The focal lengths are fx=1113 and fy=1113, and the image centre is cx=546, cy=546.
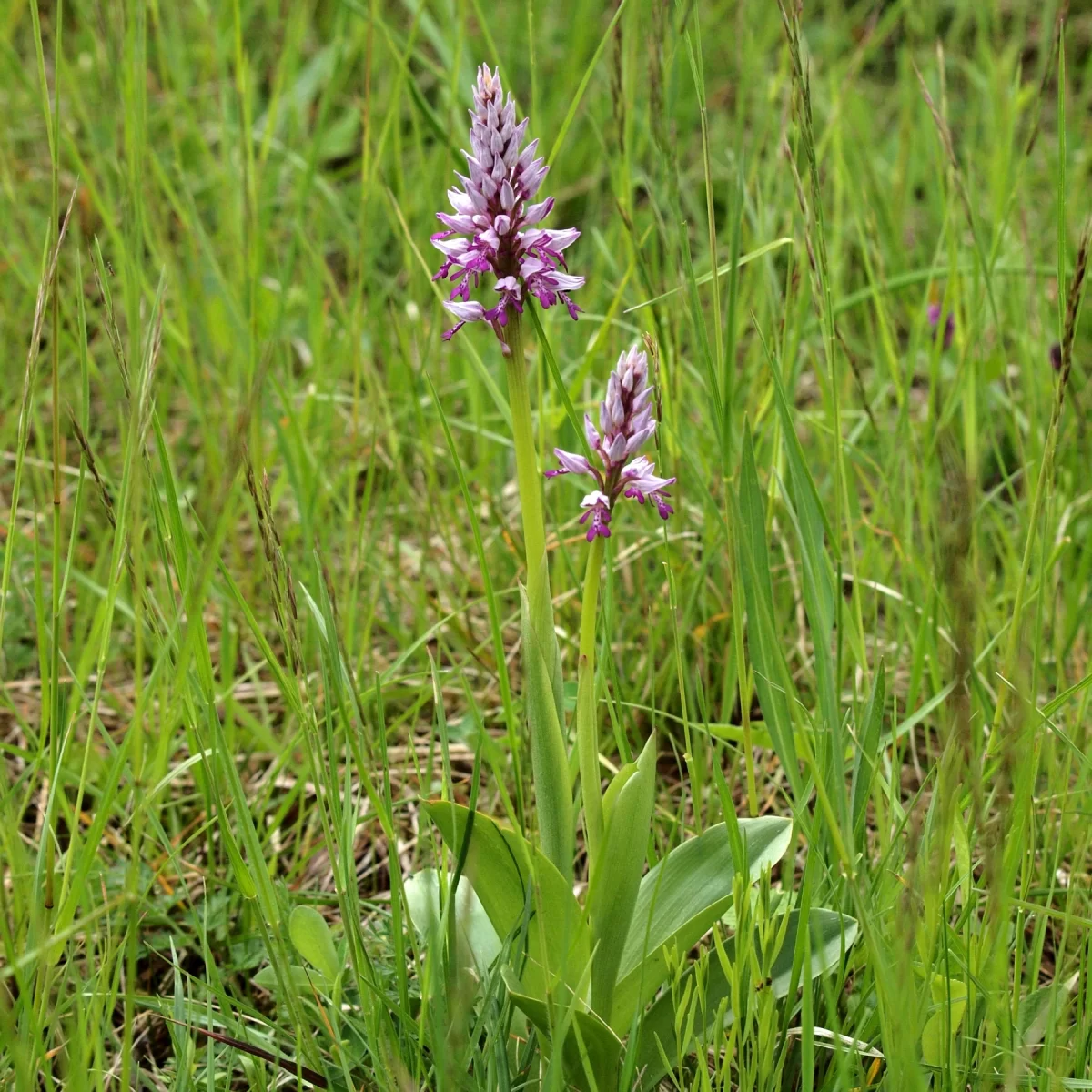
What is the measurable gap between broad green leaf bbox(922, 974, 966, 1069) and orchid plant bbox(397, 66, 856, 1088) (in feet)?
0.39

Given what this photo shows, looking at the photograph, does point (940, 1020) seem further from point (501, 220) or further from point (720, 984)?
point (501, 220)

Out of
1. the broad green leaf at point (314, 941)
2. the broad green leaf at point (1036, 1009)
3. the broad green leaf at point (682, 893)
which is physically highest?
the broad green leaf at point (682, 893)

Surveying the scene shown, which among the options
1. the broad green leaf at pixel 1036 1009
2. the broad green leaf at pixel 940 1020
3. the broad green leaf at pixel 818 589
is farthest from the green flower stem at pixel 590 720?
the broad green leaf at pixel 1036 1009

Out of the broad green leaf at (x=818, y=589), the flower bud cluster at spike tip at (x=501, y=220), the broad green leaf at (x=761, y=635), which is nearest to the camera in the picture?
the flower bud cluster at spike tip at (x=501, y=220)

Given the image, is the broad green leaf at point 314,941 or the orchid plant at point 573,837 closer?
the orchid plant at point 573,837

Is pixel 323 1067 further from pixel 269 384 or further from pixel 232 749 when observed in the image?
pixel 269 384

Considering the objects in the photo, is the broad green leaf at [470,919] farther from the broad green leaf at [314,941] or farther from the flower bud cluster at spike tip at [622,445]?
the flower bud cluster at spike tip at [622,445]

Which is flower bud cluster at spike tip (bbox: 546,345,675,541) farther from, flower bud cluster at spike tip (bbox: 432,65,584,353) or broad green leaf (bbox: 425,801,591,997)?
broad green leaf (bbox: 425,801,591,997)

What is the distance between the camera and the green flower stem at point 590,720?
1.18 m

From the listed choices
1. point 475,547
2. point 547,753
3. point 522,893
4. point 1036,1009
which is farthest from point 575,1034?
point 475,547

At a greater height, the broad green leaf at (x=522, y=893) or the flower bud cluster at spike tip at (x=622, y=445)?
the flower bud cluster at spike tip at (x=622, y=445)

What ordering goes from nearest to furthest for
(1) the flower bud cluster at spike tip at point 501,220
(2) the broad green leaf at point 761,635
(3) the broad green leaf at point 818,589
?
(1) the flower bud cluster at spike tip at point 501,220 < (3) the broad green leaf at point 818,589 < (2) the broad green leaf at point 761,635

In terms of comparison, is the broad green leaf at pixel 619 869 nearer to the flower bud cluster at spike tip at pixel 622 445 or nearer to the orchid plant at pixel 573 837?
the orchid plant at pixel 573 837

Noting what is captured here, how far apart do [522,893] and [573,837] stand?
9 centimetres
